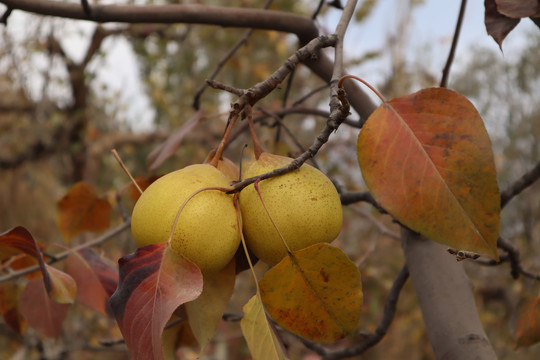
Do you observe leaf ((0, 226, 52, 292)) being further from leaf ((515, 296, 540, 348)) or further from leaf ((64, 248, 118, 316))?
leaf ((515, 296, 540, 348))

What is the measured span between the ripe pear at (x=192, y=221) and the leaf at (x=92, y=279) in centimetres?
27

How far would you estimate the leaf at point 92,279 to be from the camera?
2.24ft

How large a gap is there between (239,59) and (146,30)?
1050mm

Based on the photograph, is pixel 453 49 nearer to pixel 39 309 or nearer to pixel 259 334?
pixel 259 334

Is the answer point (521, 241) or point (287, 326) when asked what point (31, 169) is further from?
point (521, 241)

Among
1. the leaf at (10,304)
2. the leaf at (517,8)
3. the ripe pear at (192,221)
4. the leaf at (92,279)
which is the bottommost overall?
the leaf at (10,304)

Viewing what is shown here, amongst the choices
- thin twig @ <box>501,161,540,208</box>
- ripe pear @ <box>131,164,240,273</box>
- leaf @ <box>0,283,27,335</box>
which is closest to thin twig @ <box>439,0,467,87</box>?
thin twig @ <box>501,161,540,208</box>

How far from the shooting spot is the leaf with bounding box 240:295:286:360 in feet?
1.32

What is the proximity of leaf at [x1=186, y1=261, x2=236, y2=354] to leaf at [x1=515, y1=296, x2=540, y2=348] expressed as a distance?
498mm

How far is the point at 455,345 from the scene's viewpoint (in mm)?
566

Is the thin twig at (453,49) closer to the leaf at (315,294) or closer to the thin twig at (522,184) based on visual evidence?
the thin twig at (522,184)

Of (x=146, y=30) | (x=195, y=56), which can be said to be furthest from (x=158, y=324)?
(x=195, y=56)

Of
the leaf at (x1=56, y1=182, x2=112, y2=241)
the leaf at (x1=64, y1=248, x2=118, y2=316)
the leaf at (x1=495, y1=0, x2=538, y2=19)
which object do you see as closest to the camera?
the leaf at (x1=495, y1=0, x2=538, y2=19)

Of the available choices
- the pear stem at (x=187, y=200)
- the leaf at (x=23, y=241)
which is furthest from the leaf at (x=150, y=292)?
the leaf at (x=23, y=241)
